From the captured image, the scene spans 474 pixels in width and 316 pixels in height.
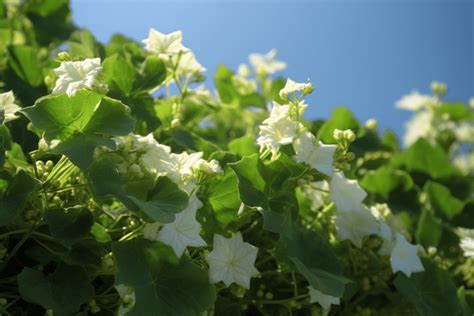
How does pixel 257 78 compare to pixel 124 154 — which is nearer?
pixel 124 154

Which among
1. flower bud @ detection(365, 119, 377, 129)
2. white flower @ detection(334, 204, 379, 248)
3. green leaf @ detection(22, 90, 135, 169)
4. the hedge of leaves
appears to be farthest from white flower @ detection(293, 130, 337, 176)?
flower bud @ detection(365, 119, 377, 129)

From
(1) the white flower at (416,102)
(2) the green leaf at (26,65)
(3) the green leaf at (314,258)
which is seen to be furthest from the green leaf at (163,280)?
(1) the white flower at (416,102)

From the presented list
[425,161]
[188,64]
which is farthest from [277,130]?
[425,161]

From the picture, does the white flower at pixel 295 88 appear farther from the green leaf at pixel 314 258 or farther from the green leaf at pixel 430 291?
the green leaf at pixel 430 291

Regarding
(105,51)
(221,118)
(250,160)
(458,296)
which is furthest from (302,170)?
(221,118)

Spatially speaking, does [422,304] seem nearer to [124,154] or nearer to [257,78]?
→ [124,154]

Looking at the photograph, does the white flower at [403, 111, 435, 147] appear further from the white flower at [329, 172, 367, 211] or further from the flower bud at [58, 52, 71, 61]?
the flower bud at [58, 52, 71, 61]
